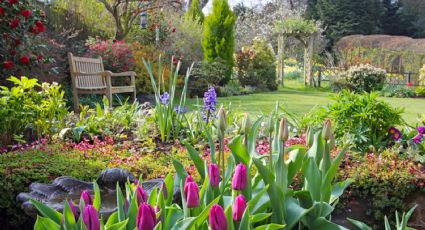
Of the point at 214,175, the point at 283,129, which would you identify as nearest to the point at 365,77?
the point at 283,129

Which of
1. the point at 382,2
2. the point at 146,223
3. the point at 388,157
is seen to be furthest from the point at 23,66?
the point at 382,2

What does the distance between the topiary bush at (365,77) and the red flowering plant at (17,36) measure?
8.86 m

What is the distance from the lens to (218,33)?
13.2 m

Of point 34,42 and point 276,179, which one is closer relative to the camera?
point 276,179

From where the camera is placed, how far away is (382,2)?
25.5m

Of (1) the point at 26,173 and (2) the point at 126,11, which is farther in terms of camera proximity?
(2) the point at 126,11

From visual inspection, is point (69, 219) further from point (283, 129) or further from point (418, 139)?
point (418, 139)

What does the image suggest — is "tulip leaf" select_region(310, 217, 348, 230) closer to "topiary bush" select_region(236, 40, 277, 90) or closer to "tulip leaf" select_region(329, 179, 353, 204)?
"tulip leaf" select_region(329, 179, 353, 204)

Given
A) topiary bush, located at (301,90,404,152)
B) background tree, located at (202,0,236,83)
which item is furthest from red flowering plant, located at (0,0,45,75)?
background tree, located at (202,0,236,83)

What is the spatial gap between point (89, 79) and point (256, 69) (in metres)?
6.39

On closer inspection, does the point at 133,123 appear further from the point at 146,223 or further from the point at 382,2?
the point at 382,2

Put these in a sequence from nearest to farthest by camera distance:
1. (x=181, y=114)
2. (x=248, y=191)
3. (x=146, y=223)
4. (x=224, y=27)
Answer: (x=146, y=223) < (x=248, y=191) < (x=181, y=114) < (x=224, y=27)

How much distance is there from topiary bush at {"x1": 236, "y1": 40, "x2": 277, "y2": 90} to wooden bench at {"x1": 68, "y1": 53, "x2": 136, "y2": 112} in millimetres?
5754

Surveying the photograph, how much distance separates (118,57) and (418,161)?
23.9ft
